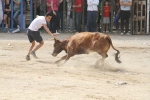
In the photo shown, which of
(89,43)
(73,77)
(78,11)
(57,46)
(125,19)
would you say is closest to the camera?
(73,77)

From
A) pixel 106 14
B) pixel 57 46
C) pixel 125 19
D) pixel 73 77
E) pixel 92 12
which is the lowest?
pixel 73 77

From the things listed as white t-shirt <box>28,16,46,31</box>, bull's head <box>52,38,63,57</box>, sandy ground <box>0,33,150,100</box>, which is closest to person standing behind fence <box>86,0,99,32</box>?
sandy ground <box>0,33,150,100</box>

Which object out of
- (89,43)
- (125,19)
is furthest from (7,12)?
(89,43)

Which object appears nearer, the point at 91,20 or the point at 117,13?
the point at 91,20

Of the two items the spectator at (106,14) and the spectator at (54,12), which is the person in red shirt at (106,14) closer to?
the spectator at (106,14)

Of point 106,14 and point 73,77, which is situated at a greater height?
point 106,14

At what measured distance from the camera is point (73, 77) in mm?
11867

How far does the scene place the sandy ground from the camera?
9.80 m

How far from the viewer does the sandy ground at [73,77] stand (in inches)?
386

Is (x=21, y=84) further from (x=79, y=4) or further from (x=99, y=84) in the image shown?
(x=79, y=4)

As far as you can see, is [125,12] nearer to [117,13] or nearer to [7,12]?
[117,13]

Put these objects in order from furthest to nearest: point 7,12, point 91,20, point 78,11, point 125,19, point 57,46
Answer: point 7,12 → point 78,11 → point 125,19 → point 91,20 → point 57,46

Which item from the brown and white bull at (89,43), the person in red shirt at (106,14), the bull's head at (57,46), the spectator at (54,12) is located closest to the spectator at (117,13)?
the person in red shirt at (106,14)

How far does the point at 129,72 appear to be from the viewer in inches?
515
